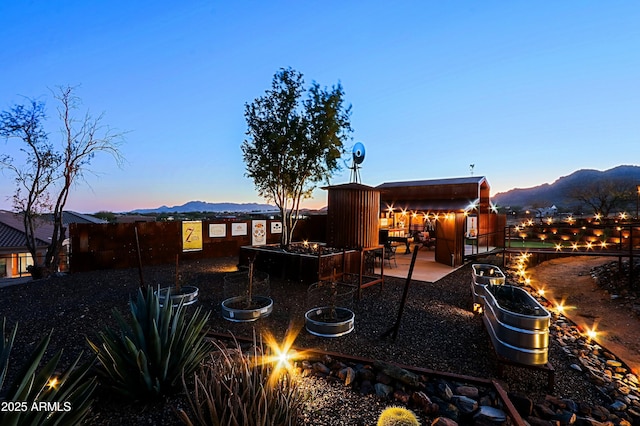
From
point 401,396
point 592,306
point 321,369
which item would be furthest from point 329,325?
point 592,306

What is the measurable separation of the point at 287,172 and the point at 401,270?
6276mm

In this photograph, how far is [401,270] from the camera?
1149cm

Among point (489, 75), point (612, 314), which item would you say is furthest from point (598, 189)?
point (612, 314)

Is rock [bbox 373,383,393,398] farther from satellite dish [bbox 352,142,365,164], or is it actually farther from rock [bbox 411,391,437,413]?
satellite dish [bbox 352,142,365,164]

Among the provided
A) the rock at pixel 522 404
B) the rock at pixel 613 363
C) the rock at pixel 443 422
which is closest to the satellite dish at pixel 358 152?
the rock at pixel 613 363

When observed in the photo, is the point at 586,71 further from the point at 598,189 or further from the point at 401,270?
the point at 598,189

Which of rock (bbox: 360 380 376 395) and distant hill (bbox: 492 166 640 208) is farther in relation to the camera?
distant hill (bbox: 492 166 640 208)

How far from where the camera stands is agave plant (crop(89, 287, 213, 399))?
250 cm

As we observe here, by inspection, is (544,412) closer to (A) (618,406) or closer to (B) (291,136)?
(A) (618,406)

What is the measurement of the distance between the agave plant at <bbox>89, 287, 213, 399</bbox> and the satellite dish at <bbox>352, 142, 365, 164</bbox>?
12012 millimetres

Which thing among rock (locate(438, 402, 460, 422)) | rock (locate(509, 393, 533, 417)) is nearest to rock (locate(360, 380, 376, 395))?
rock (locate(438, 402, 460, 422))

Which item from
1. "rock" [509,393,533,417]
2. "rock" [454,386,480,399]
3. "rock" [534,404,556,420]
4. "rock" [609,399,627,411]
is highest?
"rock" [454,386,480,399]

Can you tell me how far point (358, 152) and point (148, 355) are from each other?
1252 centimetres

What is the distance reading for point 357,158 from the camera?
14047 mm
